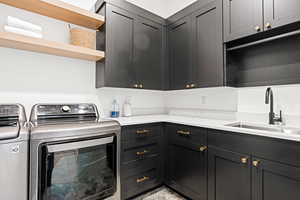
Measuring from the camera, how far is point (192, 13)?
6.93 ft

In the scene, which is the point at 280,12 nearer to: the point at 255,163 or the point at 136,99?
the point at 255,163

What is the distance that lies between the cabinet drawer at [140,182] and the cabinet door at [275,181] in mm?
1085

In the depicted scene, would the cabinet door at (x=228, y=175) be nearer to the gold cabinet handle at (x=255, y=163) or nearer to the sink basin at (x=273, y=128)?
the gold cabinet handle at (x=255, y=163)

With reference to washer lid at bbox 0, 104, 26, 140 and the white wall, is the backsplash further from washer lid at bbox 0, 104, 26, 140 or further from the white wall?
washer lid at bbox 0, 104, 26, 140

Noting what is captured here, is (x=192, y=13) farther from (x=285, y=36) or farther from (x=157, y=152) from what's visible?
(x=157, y=152)

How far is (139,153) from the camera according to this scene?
1.85 m

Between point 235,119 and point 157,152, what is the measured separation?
3.49 ft

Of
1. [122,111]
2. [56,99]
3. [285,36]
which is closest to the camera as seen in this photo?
[285,36]

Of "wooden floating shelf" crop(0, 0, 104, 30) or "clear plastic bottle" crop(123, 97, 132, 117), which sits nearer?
"wooden floating shelf" crop(0, 0, 104, 30)

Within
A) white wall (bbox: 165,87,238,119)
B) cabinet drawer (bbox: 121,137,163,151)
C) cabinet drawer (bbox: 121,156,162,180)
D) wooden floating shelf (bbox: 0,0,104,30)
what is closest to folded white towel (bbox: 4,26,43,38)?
wooden floating shelf (bbox: 0,0,104,30)

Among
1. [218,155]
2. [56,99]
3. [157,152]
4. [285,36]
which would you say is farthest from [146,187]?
[285,36]

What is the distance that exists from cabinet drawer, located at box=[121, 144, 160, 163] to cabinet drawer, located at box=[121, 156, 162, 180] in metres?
0.04

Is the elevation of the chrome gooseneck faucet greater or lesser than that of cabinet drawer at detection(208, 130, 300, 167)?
greater

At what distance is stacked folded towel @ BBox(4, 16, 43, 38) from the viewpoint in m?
1.44
